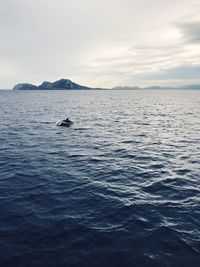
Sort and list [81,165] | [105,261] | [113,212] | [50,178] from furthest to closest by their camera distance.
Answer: [81,165] < [50,178] < [113,212] < [105,261]

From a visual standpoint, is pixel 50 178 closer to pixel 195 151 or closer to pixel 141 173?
pixel 141 173

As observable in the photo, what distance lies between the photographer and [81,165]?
89.3 feet

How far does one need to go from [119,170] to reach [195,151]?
13.2 metres

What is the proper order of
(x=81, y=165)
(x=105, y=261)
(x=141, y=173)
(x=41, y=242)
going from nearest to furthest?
(x=105, y=261) → (x=41, y=242) → (x=141, y=173) → (x=81, y=165)

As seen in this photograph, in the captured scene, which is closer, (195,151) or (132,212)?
(132,212)

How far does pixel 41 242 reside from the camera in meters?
13.9

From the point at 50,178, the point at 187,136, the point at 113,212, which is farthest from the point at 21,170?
the point at 187,136

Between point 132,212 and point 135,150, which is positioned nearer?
point 132,212

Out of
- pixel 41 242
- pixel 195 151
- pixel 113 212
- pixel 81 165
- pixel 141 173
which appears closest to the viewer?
pixel 41 242

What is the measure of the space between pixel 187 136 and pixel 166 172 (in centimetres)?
2041

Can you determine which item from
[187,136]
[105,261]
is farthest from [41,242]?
[187,136]

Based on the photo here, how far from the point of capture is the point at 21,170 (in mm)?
25250

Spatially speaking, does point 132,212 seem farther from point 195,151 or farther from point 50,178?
point 195,151

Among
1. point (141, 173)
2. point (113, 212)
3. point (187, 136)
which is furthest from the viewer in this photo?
point (187, 136)
